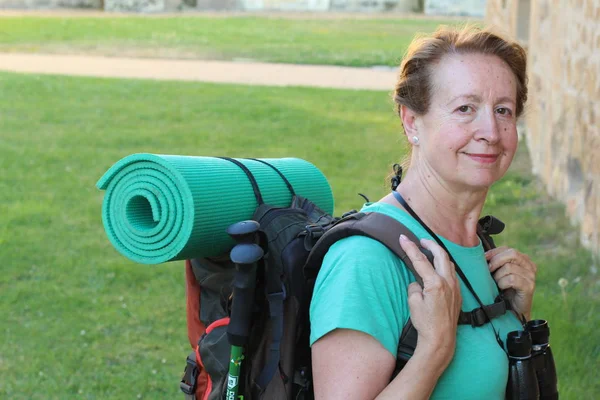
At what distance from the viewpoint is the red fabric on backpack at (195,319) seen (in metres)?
2.40

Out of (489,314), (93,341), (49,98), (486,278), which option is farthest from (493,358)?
(49,98)

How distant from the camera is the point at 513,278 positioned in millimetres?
2365

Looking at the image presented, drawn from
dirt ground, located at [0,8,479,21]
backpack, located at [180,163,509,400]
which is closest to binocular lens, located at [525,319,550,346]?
backpack, located at [180,163,509,400]

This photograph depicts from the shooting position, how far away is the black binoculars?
82.4 inches

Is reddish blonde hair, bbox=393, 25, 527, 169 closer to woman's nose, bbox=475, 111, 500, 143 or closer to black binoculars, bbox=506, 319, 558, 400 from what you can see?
woman's nose, bbox=475, 111, 500, 143

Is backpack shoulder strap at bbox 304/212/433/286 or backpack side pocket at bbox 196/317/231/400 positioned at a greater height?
backpack shoulder strap at bbox 304/212/433/286

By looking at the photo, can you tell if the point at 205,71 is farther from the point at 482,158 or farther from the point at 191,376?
the point at 482,158

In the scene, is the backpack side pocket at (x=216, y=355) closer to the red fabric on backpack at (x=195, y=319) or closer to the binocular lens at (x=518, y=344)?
the red fabric on backpack at (x=195, y=319)

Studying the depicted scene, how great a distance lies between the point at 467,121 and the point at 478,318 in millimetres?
438

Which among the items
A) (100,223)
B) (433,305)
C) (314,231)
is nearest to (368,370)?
(433,305)

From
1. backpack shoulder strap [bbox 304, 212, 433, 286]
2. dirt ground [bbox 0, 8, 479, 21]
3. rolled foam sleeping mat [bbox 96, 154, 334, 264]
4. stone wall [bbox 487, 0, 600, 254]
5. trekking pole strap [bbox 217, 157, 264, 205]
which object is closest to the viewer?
backpack shoulder strap [bbox 304, 212, 433, 286]

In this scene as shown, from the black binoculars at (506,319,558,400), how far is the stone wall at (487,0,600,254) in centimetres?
328

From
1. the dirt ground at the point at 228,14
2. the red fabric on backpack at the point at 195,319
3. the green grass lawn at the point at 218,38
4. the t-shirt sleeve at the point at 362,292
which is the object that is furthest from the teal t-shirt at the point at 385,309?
the dirt ground at the point at 228,14

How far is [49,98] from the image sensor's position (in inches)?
439
